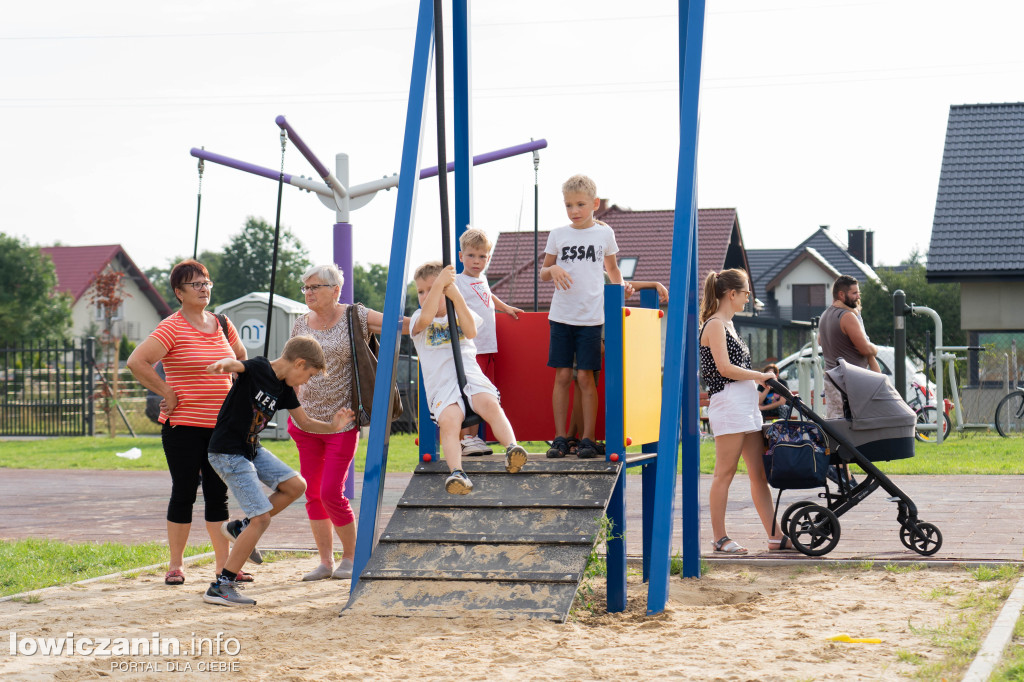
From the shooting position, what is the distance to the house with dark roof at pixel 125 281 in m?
64.2

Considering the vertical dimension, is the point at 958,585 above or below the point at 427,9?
below

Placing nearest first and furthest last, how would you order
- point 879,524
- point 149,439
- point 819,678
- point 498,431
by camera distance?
point 819,678
point 498,431
point 879,524
point 149,439

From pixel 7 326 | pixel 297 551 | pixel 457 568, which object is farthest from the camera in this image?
pixel 7 326

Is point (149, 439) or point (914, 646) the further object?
point (149, 439)

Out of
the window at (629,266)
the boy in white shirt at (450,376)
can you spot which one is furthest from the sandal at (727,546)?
the window at (629,266)

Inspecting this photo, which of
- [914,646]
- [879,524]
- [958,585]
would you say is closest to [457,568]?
[914,646]

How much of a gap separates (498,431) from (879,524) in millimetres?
4030

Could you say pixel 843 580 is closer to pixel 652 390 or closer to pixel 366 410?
pixel 652 390

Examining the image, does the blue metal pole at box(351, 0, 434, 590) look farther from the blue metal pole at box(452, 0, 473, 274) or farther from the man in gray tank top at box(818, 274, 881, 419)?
the man in gray tank top at box(818, 274, 881, 419)

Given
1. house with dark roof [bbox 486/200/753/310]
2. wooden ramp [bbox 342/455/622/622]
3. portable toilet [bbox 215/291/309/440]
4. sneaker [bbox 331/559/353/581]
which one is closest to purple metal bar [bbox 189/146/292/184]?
sneaker [bbox 331/559/353/581]

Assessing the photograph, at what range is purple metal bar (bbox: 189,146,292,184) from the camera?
10969 millimetres

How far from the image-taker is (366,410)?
21.6ft

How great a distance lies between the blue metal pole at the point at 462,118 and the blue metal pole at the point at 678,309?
1.47 meters

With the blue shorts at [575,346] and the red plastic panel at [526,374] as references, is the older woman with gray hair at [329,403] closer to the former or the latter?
the red plastic panel at [526,374]
